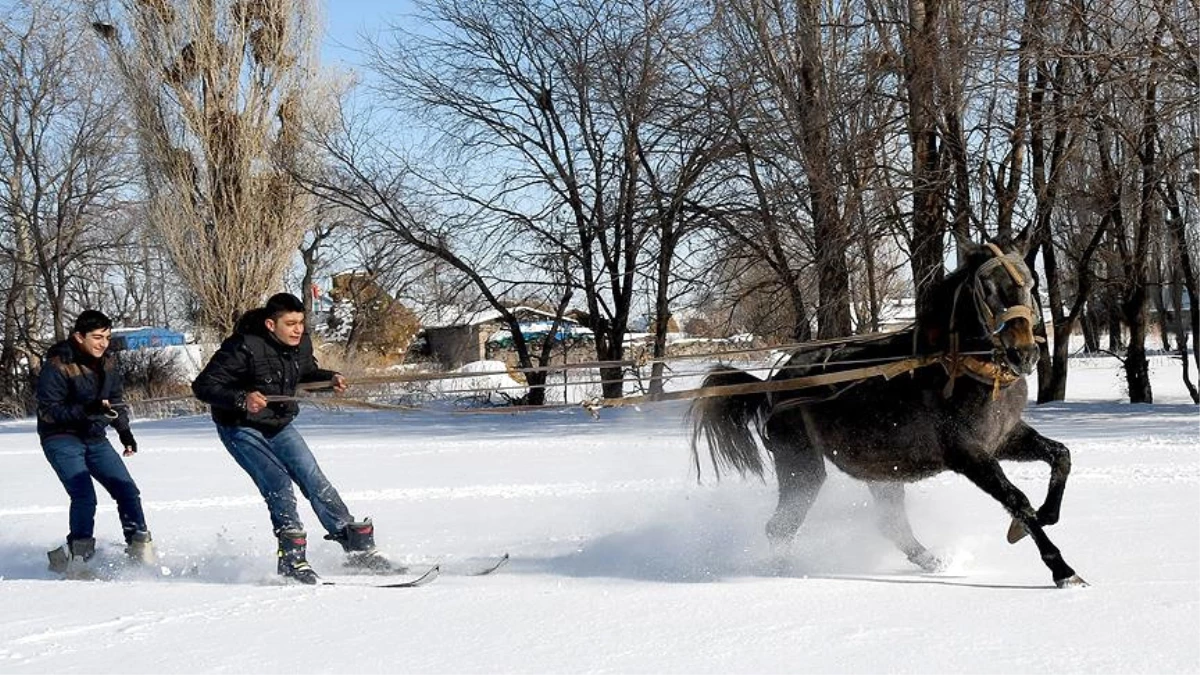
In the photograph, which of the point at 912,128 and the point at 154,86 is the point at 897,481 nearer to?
the point at 912,128

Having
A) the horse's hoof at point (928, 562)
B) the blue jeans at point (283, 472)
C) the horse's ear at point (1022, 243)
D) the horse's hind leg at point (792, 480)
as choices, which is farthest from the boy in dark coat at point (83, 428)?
the horse's ear at point (1022, 243)

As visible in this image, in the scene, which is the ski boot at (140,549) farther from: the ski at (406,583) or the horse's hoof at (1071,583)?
the horse's hoof at (1071,583)

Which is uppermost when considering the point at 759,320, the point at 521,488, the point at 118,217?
the point at 118,217

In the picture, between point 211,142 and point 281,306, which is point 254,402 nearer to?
point 281,306

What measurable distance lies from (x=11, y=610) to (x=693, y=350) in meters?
21.7

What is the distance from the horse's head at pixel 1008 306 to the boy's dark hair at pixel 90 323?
17.8ft

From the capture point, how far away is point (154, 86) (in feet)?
92.3

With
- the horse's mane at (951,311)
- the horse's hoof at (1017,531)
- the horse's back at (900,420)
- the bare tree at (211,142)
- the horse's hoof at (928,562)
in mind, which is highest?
the bare tree at (211,142)

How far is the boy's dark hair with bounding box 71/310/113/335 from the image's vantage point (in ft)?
25.3

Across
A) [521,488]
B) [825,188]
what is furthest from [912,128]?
[521,488]

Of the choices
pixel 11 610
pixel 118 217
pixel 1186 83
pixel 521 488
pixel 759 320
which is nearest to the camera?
pixel 11 610

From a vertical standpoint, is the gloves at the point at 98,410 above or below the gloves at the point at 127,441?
above

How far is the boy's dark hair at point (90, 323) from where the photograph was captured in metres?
7.70

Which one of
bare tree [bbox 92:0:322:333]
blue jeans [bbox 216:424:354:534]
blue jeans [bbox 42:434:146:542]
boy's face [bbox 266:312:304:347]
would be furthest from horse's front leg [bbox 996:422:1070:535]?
bare tree [bbox 92:0:322:333]
